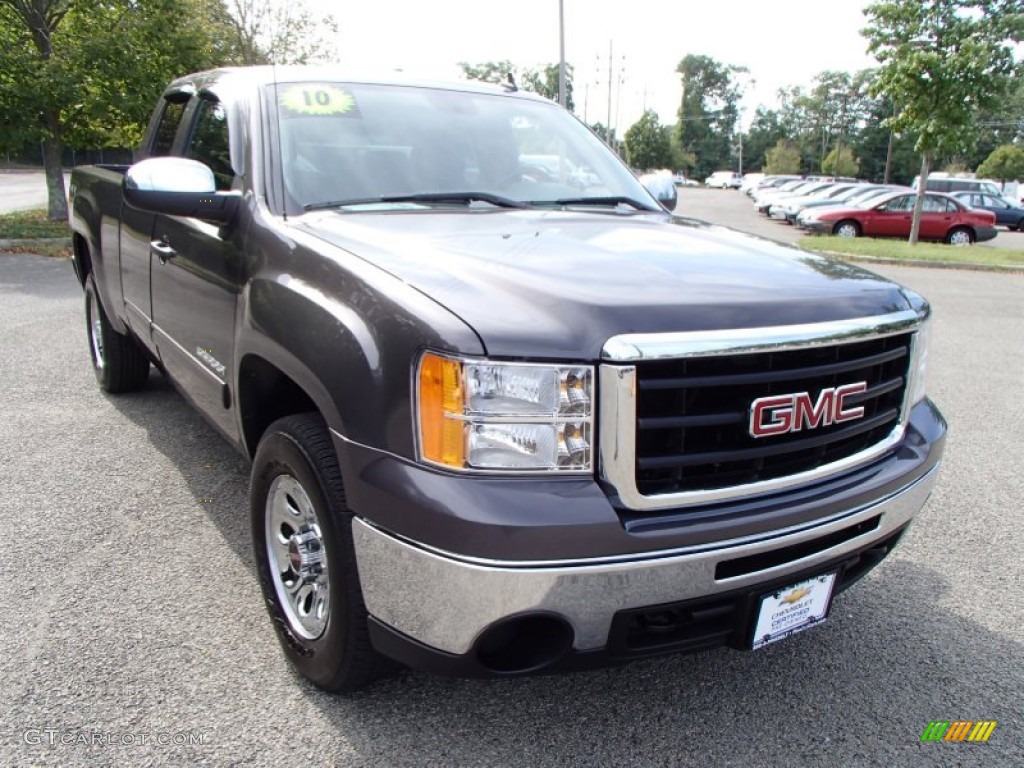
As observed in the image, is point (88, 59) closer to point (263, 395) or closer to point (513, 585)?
point (263, 395)

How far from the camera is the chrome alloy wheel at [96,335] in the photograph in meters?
5.23

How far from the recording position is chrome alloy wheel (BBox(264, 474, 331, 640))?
238 centimetres

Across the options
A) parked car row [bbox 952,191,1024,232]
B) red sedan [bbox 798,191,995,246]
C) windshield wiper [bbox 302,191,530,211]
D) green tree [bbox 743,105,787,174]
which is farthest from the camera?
green tree [bbox 743,105,787,174]

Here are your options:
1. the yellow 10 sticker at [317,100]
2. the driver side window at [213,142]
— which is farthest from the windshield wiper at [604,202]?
the driver side window at [213,142]

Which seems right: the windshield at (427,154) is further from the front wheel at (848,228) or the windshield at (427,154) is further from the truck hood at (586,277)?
the front wheel at (848,228)

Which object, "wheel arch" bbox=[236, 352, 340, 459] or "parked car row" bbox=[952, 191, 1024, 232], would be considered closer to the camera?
"wheel arch" bbox=[236, 352, 340, 459]

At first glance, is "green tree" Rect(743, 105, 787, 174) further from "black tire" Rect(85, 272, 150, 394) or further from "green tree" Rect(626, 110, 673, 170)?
"black tire" Rect(85, 272, 150, 394)

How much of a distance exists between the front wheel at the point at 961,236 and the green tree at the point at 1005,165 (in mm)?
34668

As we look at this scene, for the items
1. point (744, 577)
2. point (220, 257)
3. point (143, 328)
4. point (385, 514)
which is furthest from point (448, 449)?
point (143, 328)

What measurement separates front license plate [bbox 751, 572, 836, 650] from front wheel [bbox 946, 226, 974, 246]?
23.3m

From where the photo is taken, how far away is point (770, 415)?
6.63 ft

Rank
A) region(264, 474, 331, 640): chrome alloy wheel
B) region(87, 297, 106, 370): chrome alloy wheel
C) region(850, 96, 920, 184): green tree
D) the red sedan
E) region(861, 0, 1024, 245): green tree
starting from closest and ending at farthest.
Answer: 1. region(264, 474, 331, 640): chrome alloy wheel
2. region(87, 297, 106, 370): chrome alloy wheel
3. region(861, 0, 1024, 245): green tree
4. the red sedan
5. region(850, 96, 920, 184): green tree

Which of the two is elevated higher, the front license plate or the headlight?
the headlight

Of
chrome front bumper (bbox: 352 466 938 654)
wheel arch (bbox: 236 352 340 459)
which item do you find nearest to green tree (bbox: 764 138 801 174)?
wheel arch (bbox: 236 352 340 459)
